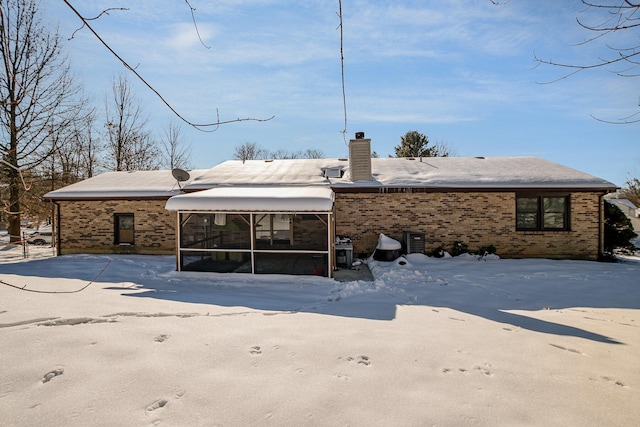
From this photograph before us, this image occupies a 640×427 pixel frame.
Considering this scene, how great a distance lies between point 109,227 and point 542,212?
54.7 feet

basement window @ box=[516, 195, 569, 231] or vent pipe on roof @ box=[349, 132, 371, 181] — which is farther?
vent pipe on roof @ box=[349, 132, 371, 181]

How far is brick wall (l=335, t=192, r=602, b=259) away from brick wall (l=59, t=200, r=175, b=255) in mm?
6915

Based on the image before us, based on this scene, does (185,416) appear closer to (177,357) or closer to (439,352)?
(177,357)

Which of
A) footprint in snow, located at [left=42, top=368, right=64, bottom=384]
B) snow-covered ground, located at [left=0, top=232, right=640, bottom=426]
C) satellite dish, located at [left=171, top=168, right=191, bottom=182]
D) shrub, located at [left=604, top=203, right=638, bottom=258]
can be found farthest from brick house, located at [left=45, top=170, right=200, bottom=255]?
shrub, located at [left=604, top=203, right=638, bottom=258]

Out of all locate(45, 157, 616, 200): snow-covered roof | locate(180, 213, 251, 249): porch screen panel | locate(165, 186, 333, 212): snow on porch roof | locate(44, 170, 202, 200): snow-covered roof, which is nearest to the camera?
locate(165, 186, 333, 212): snow on porch roof

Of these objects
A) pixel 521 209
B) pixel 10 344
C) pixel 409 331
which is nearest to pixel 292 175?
pixel 521 209

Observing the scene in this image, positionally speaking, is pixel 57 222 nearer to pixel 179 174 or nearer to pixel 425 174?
pixel 179 174

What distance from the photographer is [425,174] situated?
12.7 meters

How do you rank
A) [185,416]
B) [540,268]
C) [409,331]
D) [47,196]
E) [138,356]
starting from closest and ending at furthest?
[185,416] → [138,356] → [409,331] → [540,268] → [47,196]

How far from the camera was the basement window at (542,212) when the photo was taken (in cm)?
1159

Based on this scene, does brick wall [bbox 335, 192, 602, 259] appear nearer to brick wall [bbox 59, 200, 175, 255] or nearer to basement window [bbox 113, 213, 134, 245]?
brick wall [bbox 59, 200, 175, 255]

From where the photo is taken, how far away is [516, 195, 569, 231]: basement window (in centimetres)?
1159

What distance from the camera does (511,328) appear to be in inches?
190

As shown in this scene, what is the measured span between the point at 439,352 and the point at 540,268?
26.8 ft
